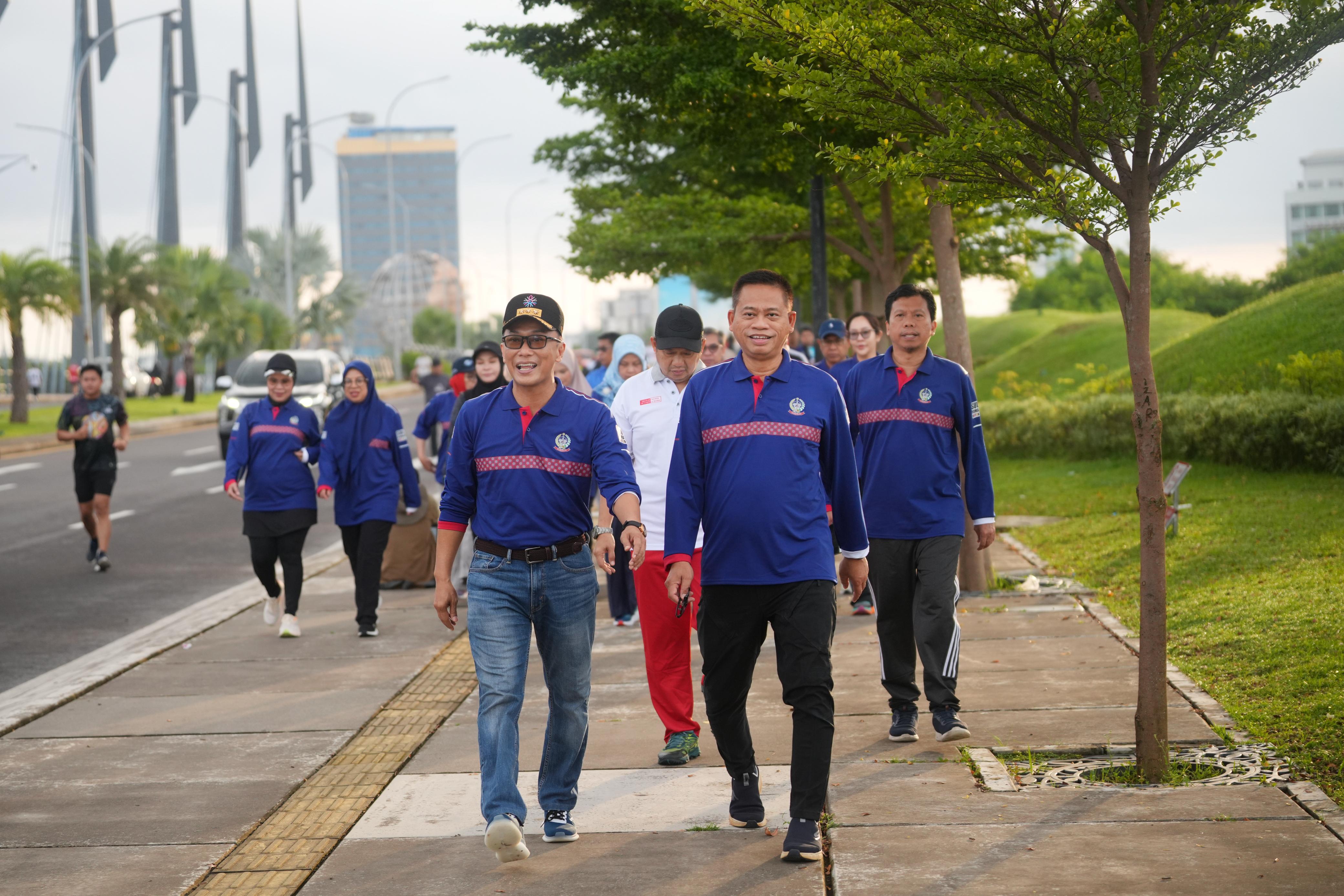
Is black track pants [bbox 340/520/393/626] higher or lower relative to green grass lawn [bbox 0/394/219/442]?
lower

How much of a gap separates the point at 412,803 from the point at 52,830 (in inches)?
52.3

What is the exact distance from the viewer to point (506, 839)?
14.8ft

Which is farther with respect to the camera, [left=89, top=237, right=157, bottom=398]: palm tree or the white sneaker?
[left=89, top=237, right=157, bottom=398]: palm tree

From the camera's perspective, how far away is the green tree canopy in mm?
63875

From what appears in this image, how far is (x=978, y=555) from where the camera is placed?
33.0 ft

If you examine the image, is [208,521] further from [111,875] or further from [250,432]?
[111,875]

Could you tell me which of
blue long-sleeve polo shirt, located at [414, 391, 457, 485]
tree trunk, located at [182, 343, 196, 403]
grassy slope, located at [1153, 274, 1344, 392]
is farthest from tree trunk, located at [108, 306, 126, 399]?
blue long-sleeve polo shirt, located at [414, 391, 457, 485]

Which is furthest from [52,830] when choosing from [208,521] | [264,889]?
[208,521]

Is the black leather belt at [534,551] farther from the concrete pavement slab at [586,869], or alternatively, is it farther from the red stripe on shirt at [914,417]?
the red stripe on shirt at [914,417]

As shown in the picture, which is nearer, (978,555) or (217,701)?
(217,701)

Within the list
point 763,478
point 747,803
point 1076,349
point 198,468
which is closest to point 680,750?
point 747,803

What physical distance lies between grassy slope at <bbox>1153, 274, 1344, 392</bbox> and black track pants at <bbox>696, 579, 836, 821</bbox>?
49.4 ft

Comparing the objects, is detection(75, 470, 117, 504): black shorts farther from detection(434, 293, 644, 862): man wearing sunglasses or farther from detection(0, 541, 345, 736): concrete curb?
detection(434, 293, 644, 862): man wearing sunglasses

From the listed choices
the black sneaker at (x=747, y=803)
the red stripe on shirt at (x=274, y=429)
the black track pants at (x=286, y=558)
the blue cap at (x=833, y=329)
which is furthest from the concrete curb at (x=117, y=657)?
the blue cap at (x=833, y=329)
